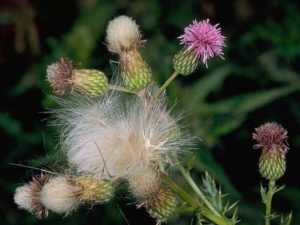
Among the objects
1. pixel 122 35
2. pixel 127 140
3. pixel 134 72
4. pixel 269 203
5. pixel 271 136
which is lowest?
pixel 269 203

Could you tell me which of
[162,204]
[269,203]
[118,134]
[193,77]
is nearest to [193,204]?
[162,204]

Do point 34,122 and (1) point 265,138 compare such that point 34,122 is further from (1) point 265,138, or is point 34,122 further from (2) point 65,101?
(1) point 265,138

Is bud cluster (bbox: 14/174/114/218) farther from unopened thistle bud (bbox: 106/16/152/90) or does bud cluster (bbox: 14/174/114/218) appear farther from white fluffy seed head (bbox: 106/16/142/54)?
white fluffy seed head (bbox: 106/16/142/54)

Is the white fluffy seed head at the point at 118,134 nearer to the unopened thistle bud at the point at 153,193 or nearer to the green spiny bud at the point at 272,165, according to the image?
the unopened thistle bud at the point at 153,193

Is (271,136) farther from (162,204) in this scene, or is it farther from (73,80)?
(73,80)

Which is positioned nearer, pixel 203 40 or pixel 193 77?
pixel 203 40

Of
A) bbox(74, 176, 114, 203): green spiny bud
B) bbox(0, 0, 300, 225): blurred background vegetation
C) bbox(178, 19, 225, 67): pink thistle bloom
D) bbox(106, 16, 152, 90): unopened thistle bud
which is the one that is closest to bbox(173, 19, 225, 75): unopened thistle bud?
bbox(178, 19, 225, 67): pink thistle bloom

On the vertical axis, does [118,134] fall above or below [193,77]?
below

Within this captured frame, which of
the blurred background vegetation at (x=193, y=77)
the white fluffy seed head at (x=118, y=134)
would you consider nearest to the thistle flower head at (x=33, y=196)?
the white fluffy seed head at (x=118, y=134)
